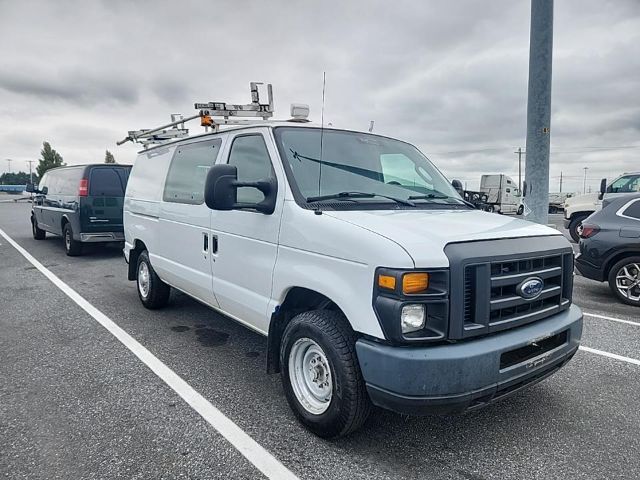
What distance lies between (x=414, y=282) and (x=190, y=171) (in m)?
3.05

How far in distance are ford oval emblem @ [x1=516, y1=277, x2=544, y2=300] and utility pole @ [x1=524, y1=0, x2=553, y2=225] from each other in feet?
23.3

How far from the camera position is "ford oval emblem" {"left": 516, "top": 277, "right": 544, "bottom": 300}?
2.83 metres

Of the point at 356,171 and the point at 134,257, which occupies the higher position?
the point at 356,171

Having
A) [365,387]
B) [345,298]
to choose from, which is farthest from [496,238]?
[365,387]

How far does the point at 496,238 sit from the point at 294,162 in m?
1.55

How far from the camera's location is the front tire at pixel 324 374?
9.01 ft

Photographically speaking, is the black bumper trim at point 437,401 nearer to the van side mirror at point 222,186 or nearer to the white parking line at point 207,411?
the white parking line at point 207,411

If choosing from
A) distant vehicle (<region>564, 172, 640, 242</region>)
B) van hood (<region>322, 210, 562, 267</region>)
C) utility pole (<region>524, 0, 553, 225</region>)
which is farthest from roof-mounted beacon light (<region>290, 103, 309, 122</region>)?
distant vehicle (<region>564, 172, 640, 242</region>)

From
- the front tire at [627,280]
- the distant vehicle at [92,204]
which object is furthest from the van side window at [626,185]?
the distant vehicle at [92,204]

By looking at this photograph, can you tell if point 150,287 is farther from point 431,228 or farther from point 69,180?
point 69,180

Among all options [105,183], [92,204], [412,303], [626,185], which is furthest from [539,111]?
[92,204]

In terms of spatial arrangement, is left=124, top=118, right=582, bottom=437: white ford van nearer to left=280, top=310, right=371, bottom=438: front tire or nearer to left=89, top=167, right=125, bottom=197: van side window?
left=280, top=310, right=371, bottom=438: front tire

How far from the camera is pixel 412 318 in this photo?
2.53 meters

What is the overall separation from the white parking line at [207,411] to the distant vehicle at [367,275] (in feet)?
1.22
